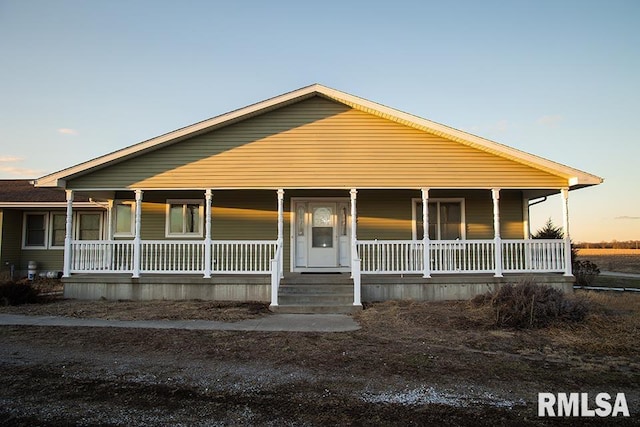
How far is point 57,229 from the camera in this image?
64.8 feet

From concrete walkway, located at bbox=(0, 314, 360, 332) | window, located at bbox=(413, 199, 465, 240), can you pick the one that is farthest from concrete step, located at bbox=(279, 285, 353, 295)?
window, located at bbox=(413, 199, 465, 240)

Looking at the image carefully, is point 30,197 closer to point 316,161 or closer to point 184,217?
point 184,217

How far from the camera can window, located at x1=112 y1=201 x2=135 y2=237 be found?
16.0m

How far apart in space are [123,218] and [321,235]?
686 cm

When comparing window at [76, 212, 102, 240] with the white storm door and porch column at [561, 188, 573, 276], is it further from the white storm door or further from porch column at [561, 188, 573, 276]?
porch column at [561, 188, 573, 276]

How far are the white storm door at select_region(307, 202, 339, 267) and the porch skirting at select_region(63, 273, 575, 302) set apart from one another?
1531 millimetres

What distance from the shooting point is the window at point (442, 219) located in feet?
50.1

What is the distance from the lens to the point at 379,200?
15.2 m

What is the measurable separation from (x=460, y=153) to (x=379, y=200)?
9.71ft

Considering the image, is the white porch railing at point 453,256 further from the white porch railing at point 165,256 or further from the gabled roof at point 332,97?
the white porch railing at point 165,256

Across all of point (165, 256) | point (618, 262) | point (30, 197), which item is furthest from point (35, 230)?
point (618, 262)

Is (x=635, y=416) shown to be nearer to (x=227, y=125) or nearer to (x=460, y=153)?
(x=460, y=153)

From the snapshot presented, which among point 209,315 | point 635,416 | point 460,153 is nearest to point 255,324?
point 209,315

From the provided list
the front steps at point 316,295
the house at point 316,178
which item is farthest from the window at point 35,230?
the front steps at point 316,295
